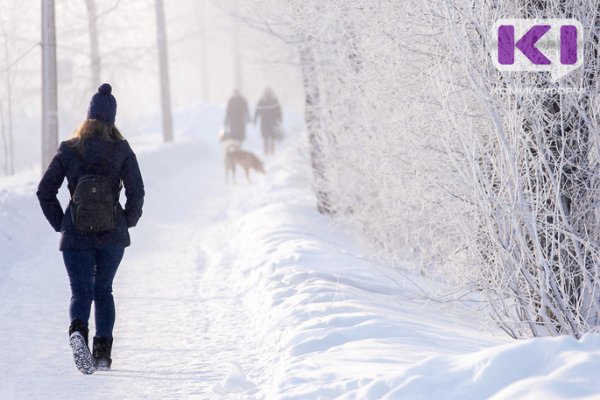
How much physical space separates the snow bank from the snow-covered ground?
11 mm

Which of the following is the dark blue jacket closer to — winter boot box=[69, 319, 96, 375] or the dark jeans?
the dark jeans

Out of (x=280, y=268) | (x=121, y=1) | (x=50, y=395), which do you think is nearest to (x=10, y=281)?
(x=280, y=268)

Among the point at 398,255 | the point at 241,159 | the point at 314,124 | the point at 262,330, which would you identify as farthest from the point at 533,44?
the point at 241,159

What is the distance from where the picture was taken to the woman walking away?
18.7ft

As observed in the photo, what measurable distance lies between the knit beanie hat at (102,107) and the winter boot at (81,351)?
1.37m

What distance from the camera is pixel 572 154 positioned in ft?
19.9

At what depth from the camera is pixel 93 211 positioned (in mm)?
5676

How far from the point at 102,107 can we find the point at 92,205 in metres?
0.67

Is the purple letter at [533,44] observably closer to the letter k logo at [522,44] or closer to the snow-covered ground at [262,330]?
the letter k logo at [522,44]

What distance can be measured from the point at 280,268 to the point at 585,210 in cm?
314

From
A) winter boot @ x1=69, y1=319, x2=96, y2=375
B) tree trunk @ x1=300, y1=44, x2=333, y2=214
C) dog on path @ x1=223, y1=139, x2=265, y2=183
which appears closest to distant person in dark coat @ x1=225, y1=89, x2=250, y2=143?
dog on path @ x1=223, y1=139, x2=265, y2=183

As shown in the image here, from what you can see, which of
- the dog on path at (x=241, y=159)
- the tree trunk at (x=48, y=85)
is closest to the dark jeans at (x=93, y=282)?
the tree trunk at (x=48, y=85)

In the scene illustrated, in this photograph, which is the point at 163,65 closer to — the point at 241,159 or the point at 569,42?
the point at 241,159

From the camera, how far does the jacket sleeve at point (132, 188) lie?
19.2ft
